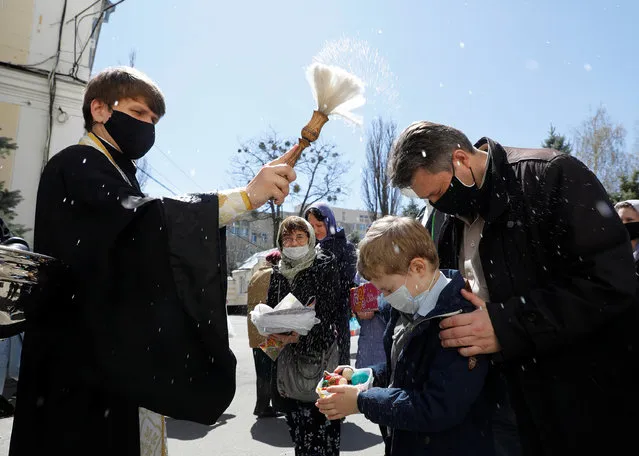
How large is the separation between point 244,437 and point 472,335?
390 cm

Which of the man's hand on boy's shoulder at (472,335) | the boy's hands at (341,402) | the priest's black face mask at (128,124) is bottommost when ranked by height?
the boy's hands at (341,402)

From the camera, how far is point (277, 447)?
482 cm

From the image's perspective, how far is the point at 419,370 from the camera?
2.00m

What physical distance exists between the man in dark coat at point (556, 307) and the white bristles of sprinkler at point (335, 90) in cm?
63

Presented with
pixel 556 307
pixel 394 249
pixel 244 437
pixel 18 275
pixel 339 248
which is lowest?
pixel 244 437

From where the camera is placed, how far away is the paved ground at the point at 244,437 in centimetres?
467

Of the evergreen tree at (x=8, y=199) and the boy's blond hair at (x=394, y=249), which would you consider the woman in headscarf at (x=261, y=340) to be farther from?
the evergreen tree at (x=8, y=199)

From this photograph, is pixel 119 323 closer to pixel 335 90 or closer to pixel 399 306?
pixel 399 306

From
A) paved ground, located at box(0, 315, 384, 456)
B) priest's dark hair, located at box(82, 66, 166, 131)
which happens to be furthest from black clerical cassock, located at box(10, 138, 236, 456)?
paved ground, located at box(0, 315, 384, 456)

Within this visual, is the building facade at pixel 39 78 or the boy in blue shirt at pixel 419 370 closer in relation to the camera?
the boy in blue shirt at pixel 419 370

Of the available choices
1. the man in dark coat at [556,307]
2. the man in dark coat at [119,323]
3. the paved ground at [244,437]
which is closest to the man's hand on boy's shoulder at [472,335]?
the man in dark coat at [556,307]

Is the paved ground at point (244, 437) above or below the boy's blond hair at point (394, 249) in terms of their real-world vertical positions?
below

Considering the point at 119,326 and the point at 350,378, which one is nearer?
the point at 119,326

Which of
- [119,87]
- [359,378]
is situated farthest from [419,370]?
[119,87]
